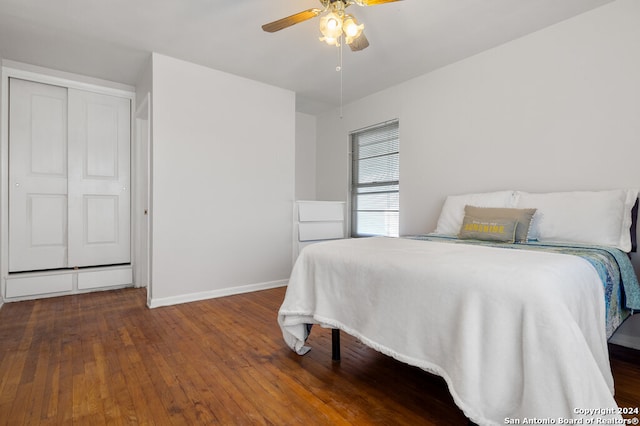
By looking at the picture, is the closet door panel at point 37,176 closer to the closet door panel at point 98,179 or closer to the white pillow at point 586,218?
the closet door panel at point 98,179

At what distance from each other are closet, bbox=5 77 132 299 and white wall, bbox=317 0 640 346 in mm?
3360

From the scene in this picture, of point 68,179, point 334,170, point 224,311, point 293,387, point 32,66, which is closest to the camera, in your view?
point 293,387

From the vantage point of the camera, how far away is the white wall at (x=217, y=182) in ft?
10.2

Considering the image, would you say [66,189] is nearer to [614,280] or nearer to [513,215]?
[513,215]

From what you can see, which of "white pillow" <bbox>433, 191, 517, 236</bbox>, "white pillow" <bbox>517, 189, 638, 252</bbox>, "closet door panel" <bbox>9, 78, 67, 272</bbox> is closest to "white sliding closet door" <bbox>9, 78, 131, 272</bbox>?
"closet door panel" <bbox>9, 78, 67, 272</bbox>

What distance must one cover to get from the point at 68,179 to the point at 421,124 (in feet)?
13.1

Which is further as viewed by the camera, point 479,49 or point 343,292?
point 479,49

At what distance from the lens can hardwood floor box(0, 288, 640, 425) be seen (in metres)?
1.42

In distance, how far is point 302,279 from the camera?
1934 mm

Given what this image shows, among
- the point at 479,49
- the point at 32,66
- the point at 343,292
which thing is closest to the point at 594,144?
the point at 479,49

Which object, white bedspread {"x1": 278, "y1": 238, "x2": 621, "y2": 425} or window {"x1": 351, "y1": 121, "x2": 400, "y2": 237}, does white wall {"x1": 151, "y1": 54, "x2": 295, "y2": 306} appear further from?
white bedspread {"x1": 278, "y1": 238, "x2": 621, "y2": 425}

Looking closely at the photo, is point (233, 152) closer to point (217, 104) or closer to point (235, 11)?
point (217, 104)

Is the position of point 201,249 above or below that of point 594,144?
below

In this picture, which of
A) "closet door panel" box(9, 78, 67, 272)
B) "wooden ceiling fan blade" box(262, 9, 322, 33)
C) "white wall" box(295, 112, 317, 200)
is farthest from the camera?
"white wall" box(295, 112, 317, 200)
